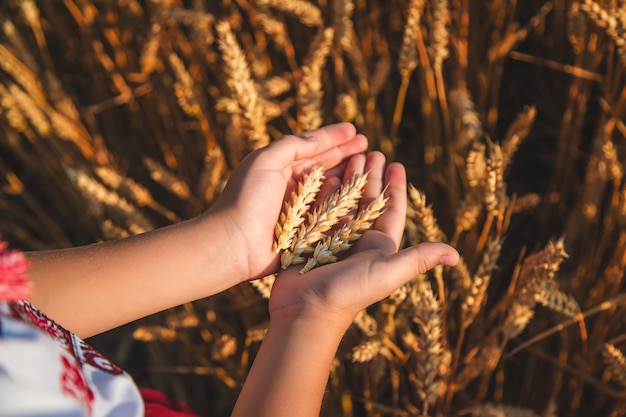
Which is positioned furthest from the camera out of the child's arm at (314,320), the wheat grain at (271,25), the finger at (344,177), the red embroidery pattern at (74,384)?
the wheat grain at (271,25)

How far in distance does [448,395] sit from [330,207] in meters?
0.34

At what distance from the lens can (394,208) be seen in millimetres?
784

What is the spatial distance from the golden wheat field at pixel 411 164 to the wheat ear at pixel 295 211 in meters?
0.06

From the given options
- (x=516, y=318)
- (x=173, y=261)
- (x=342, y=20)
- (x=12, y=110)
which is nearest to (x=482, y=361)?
(x=516, y=318)

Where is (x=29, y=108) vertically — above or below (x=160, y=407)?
above

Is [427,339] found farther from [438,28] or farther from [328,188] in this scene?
[438,28]

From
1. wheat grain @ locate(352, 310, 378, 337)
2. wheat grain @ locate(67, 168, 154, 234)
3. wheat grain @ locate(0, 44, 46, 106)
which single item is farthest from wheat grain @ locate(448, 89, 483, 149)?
wheat grain @ locate(0, 44, 46, 106)

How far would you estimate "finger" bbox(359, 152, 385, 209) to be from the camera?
0.81 meters

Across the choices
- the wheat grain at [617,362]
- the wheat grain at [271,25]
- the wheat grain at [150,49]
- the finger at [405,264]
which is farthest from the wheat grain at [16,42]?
the wheat grain at [617,362]

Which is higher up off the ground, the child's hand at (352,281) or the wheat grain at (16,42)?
the wheat grain at (16,42)

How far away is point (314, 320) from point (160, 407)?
0.96 feet

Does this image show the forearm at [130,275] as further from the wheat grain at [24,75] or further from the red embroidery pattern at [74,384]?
the wheat grain at [24,75]

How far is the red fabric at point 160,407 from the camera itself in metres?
0.78

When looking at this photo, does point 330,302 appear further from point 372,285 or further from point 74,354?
point 74,354
